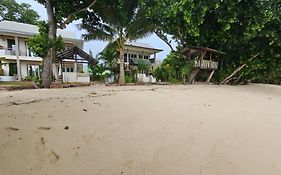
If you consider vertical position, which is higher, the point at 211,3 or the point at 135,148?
the point at 211,3

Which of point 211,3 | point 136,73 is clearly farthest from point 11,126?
point 136,73

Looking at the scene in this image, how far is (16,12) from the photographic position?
79.2ft

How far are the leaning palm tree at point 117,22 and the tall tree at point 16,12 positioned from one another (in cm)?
1664

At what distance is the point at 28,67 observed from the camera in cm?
1898

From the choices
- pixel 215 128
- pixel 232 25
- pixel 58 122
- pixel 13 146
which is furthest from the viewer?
pixel 232 25

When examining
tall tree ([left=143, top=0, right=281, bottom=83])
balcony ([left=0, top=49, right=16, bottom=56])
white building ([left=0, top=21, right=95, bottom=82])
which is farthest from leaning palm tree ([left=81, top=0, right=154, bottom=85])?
balcony ([left=0, top=49, right=16, bottom=56])

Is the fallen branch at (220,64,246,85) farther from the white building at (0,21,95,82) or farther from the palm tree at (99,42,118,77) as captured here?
the white building at (0,21,95,82)

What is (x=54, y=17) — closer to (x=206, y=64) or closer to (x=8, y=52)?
(x=206, y=64)

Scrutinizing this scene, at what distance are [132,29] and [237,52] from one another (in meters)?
6.31

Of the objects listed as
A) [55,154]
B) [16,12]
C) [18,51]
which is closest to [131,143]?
[55,154]

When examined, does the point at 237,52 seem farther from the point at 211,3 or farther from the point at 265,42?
the point at 211,3

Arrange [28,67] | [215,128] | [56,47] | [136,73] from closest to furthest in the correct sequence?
1. [215,128]
2. [56,47]
3. [136,73]
4. [28,67]

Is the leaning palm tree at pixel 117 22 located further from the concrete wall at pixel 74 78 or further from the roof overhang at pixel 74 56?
the concrete wall at pixel 74 78

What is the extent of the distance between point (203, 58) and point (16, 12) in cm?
2404
